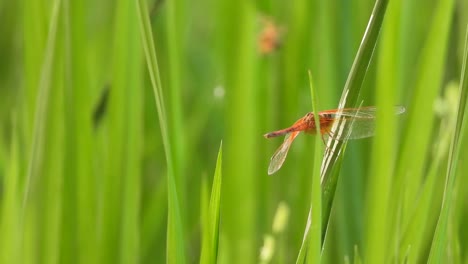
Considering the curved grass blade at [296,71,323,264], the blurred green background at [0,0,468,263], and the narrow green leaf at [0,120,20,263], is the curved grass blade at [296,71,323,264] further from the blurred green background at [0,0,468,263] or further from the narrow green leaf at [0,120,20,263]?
the narrow green leaf at [0,120,20,263]

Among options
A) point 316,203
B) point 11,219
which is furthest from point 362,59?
point 11,219

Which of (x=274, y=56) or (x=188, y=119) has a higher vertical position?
(x=274, y=56)

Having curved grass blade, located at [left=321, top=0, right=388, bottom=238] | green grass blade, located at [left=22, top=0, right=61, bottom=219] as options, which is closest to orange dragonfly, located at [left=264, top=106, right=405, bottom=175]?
curved grass blade, located at [left=321, top=0, right=388, bottom=238]

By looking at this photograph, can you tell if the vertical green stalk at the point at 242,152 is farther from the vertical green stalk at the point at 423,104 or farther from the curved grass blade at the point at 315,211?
the curved grass blade at the point at 315,211

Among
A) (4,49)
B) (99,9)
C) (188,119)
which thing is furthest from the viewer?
(99,9)

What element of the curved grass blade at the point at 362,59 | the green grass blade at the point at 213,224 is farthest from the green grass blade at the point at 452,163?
the green grass blade at the point at 213,224

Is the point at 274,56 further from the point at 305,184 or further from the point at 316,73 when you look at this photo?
the point at 305,184

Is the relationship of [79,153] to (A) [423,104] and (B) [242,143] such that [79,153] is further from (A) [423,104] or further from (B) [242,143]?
(A) [423,104]

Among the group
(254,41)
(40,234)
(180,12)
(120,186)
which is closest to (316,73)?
(254,41)
